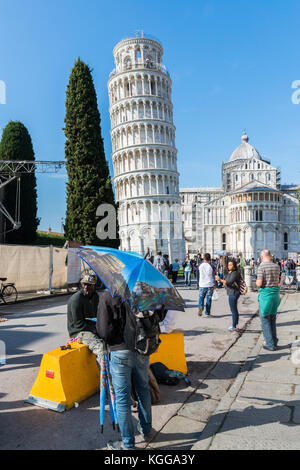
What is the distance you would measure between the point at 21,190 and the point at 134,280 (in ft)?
101

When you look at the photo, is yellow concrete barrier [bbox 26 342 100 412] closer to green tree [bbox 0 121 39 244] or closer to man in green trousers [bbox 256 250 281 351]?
man in green trousers [bbox 256 250 281 351]

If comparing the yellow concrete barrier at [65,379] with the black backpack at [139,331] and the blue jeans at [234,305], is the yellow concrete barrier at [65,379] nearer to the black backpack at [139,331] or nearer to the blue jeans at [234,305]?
the black backpack at [139,331]

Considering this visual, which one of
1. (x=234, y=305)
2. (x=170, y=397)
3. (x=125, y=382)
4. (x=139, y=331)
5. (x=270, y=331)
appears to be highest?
(x=139, y=331)

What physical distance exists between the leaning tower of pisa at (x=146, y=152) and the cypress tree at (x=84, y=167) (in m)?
30.0

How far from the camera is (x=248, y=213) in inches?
2773

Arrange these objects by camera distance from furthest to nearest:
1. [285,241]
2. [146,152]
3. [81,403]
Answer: [285,241] → [146,152] → [81,403]

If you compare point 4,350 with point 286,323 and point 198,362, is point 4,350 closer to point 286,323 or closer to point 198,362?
point 198,362

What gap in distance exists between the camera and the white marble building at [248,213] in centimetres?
6994

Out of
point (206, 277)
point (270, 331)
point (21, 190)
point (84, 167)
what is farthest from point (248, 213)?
point (270, 331)

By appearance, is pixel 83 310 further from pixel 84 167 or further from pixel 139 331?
pixel 84 167

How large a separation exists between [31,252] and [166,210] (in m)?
39.7

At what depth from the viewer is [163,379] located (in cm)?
496

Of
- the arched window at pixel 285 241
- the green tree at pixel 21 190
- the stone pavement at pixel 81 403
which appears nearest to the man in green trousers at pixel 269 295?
the stone pavement at pixel 81 403
